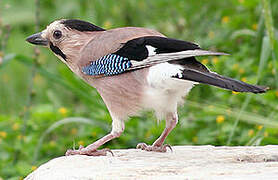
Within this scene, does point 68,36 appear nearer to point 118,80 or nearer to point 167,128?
point 118,80

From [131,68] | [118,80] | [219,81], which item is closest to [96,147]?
[118,80]

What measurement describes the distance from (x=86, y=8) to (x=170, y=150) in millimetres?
4269

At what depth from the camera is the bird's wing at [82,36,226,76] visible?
370 centimetres

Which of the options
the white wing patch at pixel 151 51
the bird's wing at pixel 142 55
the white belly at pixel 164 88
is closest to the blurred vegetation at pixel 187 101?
the white belly at pixel 164 88

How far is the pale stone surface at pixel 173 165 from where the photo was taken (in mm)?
3230

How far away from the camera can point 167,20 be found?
7.33 metres

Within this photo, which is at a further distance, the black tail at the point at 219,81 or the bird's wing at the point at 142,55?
the bird's wing at the point at 142,55

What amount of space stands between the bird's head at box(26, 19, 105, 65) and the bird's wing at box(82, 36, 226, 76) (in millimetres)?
223

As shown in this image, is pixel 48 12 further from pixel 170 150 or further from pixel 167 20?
pixel 170 150

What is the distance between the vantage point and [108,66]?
4.01 metres

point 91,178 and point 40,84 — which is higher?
point 91,178

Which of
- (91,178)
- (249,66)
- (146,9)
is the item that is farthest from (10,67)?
(91,178)

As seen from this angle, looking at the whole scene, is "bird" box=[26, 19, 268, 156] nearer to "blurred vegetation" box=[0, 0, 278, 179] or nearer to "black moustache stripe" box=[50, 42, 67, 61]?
"black moustache stripe" box=[50, 42, 67, 61]

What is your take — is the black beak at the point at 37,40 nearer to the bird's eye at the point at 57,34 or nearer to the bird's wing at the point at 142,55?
the bird's eye at the point at 57,34
